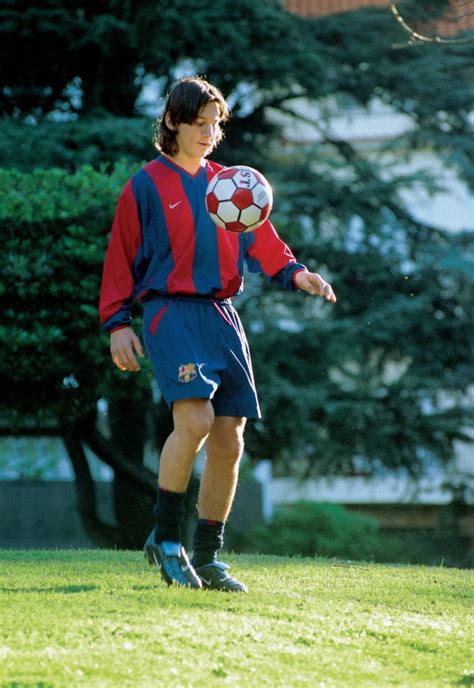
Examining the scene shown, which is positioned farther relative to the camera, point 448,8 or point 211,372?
point 448,8

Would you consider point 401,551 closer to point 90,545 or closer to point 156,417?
point 156,417

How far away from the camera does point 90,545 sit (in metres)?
14.7

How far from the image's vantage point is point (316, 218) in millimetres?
12812

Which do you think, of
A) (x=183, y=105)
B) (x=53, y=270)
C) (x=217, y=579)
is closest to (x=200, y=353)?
(x=217, y=579)

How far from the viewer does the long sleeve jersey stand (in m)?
4.93

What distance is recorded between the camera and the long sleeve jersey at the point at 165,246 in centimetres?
493

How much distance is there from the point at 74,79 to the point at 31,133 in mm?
1578

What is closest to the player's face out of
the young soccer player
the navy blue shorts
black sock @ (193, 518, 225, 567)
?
the young soccer player

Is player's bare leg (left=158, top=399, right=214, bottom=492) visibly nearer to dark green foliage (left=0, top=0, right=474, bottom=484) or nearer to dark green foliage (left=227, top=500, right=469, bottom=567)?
dark green foliage (left=227, top=500, right=469, bottom=567)

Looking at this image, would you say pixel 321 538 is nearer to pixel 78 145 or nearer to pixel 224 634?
pixel 78 145

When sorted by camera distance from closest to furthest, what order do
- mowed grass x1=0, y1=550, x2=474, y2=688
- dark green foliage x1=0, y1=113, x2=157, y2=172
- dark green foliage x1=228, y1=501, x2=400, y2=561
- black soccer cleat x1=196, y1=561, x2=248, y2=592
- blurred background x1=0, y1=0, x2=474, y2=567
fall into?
mowed grass x1=0, y1=550, x2=474, y2=688 < black soccer cleat x1=196, y1=561, x2=248, y2=592 < dark green foliage x1=228, y1=501, x2=400, y2=561 < dark green foliage x1=0, y1=113, x2=157, y2=172 < blurred background x1=0, y1=0, x2=474, y2=567

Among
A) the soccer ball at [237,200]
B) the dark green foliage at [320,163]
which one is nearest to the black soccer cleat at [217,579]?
the soccer ball at [237,200]

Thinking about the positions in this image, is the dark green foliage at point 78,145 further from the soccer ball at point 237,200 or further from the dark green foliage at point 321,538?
the soccer ball at point 237,200

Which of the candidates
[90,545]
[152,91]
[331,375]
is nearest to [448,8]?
[152,91]
